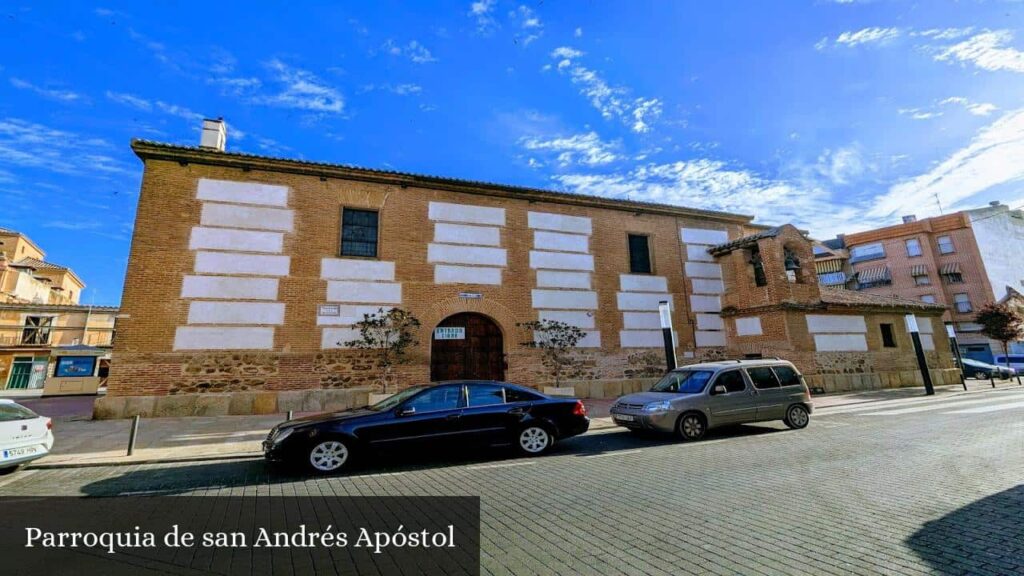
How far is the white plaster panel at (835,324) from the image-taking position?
1545cm

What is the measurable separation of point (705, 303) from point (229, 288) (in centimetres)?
1649

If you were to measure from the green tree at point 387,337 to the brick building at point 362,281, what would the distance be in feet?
0.87

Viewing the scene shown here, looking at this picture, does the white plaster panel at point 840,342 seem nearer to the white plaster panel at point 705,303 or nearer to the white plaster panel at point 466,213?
the white plaster panel at point 705,303

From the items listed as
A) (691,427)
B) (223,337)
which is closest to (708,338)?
(691,427)

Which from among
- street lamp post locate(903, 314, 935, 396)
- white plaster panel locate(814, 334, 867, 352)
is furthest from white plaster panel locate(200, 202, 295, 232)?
street lamp post locate(903, 314, 935, 396)

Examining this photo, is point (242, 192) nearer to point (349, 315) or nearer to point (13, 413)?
point (349, 315)

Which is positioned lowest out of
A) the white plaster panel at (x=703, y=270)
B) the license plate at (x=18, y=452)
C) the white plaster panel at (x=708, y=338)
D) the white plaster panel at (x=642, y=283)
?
the license plate at (x=18, y=452)

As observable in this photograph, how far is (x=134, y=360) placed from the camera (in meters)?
10.6

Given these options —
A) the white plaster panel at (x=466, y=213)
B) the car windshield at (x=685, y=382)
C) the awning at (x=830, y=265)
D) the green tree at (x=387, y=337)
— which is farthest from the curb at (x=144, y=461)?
the awning at (x=830, y=265)

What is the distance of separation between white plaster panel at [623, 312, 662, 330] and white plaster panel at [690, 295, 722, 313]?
1875 millimetres

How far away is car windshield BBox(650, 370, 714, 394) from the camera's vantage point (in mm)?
8445

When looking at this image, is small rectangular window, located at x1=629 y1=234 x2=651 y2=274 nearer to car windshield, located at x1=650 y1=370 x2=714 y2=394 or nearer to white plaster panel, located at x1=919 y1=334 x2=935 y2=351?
car windshield, located at x1=650 y1=370 x2=714 y2=394

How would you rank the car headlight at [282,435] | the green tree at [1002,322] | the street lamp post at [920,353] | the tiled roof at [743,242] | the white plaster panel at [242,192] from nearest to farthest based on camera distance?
the car headlight at [282,435], the white plaster panel at [242,192], the street lamp post at [920,353], the tiled roof at [743,242], the green tree at [1002,322]

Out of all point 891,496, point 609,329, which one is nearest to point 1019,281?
point 609,329
